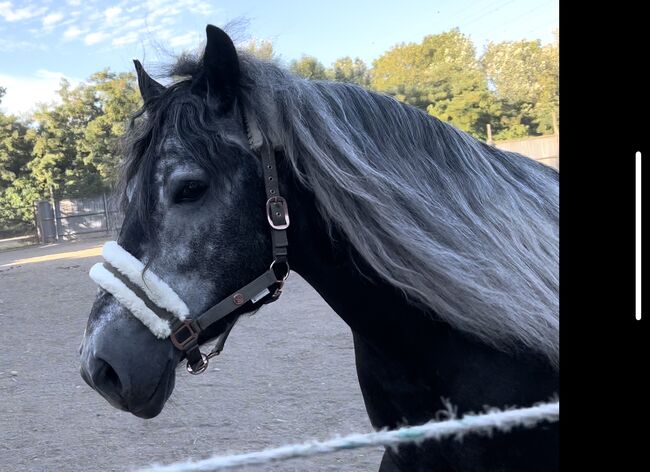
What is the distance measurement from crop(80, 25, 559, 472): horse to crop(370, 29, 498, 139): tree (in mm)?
14593

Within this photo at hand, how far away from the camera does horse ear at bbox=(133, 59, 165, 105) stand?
1548 mm

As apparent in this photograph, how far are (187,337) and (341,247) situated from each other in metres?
0.45

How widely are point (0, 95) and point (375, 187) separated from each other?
22.5 meters

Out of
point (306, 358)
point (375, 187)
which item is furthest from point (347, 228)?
point (306, 358)

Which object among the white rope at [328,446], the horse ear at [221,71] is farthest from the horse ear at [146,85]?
the white rope at [328,446]

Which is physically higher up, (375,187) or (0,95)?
(0,95)

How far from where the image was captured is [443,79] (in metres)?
25.2
